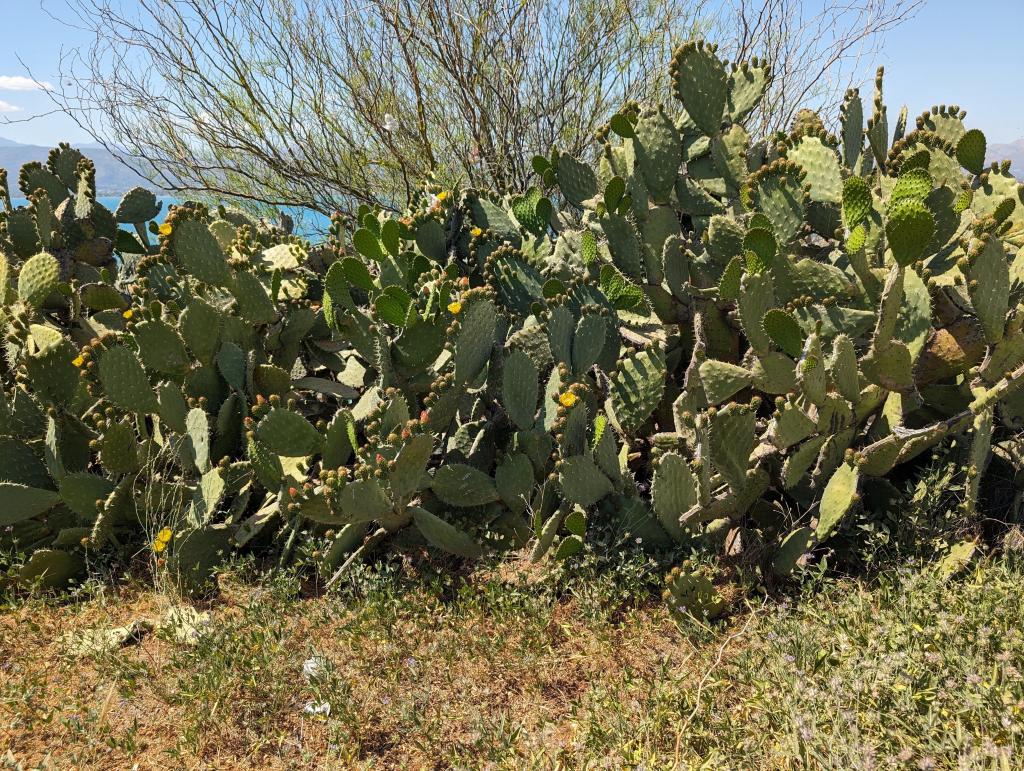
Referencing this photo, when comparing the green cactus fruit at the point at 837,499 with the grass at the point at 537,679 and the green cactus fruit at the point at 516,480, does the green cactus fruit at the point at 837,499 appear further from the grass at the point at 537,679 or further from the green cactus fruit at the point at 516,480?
the green cactus fruit at the point at 516,480

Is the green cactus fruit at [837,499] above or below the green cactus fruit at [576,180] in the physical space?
below

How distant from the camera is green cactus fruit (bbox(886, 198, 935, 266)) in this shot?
236 centimetres

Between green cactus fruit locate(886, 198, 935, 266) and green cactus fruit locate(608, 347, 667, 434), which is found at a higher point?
green cactus fruit locate(886, 198, 935, 266)

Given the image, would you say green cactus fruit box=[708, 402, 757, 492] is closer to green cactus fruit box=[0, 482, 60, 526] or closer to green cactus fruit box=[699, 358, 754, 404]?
green cactus fruit box=[699, 358, 754, 404]

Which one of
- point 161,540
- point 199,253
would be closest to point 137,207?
point 199,253

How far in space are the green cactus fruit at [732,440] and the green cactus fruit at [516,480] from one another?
0.71 meters

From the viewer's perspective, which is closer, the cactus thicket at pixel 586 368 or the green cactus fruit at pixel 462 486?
the cactus thicket at pixel 586 368

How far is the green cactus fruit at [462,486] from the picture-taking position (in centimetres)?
302

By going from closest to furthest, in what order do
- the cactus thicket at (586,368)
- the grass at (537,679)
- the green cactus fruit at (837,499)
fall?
1. the grass at (537,679)
2. the green cactus fruit at (837,499)
3. the cactus thicket at (586,368)

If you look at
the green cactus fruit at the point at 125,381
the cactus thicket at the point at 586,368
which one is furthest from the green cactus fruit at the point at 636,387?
the green cactus fruit at the point at 125,381

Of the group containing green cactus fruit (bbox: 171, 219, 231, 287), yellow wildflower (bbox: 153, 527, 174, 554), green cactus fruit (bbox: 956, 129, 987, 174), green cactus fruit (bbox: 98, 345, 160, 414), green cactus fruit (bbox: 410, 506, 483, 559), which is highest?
green cactus fruit (bbox: 956, 129, 987, 174)

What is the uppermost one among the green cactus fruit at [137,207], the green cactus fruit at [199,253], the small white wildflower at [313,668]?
the green cactus fruit at [137,207]

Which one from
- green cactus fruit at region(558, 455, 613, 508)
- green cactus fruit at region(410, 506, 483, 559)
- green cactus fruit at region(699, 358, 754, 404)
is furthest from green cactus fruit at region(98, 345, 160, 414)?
green cactus fruit at region(699, 358, 754, 404)

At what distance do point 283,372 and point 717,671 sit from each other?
6.74 feet
